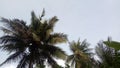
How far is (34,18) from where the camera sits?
25359 millimetres

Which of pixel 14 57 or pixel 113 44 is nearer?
pixel 113 44

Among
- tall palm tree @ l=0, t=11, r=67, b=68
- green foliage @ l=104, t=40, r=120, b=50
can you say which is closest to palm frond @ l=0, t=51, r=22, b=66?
tall palm tree @ l=0, t=11, r=67, b=68

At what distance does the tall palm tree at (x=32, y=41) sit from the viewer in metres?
23.7

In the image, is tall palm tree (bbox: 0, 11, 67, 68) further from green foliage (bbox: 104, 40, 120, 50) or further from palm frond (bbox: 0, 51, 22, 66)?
green foliage (bbox: 104, 40, 120, 50)

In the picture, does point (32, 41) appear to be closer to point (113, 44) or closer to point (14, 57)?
point (14, 57)

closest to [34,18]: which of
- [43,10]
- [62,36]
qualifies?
[43,10]

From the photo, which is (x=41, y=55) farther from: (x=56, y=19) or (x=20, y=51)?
(x=56, y=19)

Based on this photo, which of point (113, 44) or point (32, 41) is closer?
point (113, 44)

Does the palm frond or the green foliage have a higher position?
the green foliage

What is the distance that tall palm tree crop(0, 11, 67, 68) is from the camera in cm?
2372

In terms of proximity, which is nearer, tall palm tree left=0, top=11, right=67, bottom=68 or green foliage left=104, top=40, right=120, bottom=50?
green foliage left=104, top=40, right=120, bottom=50

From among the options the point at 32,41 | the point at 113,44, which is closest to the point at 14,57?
the point at 32,41

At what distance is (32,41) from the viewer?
24.4 m

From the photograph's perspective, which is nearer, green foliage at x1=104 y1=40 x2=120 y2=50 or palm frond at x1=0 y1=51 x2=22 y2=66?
green foliage at x1=104 y1=40 x2=120 y2=50
